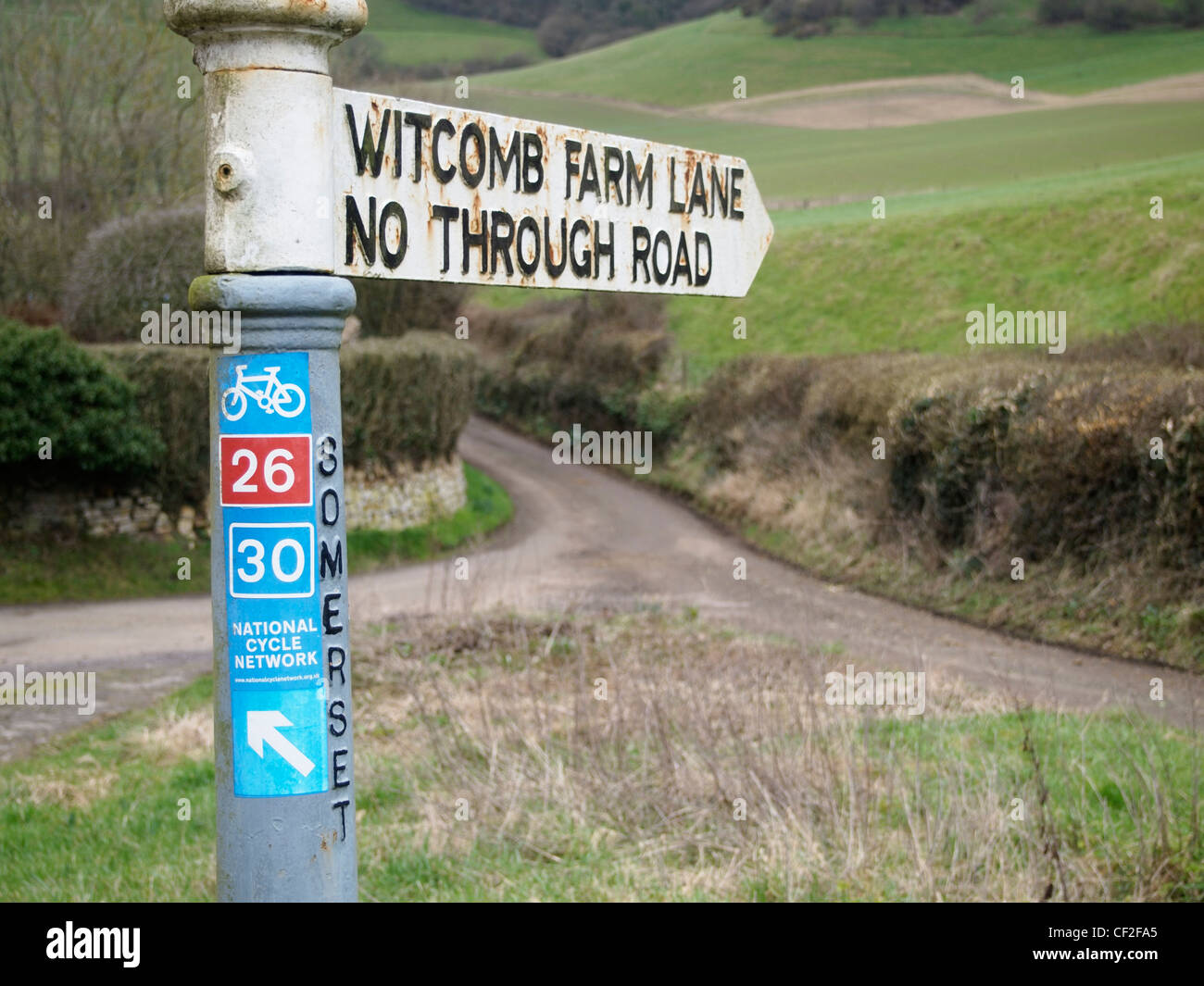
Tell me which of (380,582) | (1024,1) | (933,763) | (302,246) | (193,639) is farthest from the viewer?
(1024,1)

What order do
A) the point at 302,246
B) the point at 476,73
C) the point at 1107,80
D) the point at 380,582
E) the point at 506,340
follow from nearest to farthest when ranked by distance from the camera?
the point at 302,246, the point at 380,582, the point at 506,340, the point at 1107,80, the point at 476,73

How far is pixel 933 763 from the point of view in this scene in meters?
6.21

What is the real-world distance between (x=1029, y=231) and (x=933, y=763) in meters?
29.9

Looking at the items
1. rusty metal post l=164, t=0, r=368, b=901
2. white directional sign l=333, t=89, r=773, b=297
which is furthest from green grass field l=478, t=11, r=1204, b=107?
rusty metal post l=164, t=0, r=368, b=901

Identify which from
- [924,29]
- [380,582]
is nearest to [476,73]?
[924,29]

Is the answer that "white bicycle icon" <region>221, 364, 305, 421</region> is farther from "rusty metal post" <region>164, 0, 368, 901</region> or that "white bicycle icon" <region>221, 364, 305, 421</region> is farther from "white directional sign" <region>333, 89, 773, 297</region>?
"white directional sign" <region>333, 89, 773, 297</region>

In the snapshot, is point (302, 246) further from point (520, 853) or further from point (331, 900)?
point (520, 853)

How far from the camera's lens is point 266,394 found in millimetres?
2369
